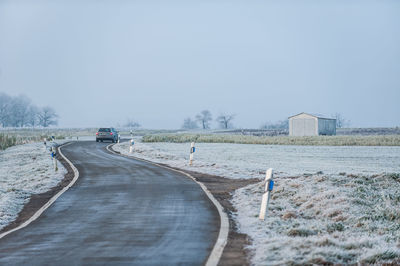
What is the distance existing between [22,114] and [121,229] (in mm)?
150359

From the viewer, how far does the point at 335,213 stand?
10531 mm

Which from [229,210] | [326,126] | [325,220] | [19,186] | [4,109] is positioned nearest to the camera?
[325,220]

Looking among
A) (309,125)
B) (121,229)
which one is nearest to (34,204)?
(121,229)

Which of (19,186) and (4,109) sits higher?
(4,109)

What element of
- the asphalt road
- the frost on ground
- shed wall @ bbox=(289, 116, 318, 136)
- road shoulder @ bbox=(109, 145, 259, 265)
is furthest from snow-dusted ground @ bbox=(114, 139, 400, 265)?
shed wall @ bbox=(289, 116, 318, 136)

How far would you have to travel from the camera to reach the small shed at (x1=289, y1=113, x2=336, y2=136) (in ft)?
227

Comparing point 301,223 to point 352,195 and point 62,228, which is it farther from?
point 62,228

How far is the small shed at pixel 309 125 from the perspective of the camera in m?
69.1

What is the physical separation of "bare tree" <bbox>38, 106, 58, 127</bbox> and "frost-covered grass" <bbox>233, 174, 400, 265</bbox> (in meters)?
151

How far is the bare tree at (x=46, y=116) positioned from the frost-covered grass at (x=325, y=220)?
151m

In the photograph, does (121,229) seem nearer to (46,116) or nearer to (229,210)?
(229,210)

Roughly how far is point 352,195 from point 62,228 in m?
6.59

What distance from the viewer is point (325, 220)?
9938 millimetres

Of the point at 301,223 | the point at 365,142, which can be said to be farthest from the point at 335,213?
the point at 365,142
